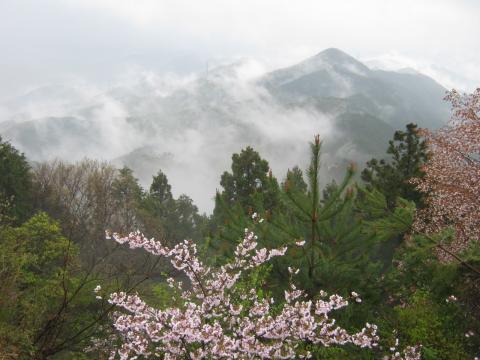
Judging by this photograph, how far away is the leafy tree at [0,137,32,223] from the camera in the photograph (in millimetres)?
24359

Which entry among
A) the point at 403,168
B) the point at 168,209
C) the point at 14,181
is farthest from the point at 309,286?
the point at 168,209

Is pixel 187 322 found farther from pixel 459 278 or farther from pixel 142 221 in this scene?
pixel 142 221

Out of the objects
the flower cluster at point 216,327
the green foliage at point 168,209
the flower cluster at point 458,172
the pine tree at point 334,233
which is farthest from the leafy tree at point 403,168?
the green foliage at point 168,209

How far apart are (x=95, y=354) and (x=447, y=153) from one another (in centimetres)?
1467

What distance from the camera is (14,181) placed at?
2494 cm

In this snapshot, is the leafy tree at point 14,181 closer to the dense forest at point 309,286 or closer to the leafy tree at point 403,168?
the dense forest at point 309,286

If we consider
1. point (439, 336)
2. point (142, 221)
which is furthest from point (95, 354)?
point (142, 221)

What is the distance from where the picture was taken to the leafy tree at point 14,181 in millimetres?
24359

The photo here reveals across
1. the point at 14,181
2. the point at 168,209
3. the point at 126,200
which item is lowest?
the point at 14,181

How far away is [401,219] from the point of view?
21.8ft

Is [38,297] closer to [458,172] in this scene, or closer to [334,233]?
[334,233]

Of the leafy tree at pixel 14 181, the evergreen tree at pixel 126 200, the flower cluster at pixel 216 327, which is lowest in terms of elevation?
the flower cluster at pixel 216 327

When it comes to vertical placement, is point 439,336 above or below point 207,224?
below

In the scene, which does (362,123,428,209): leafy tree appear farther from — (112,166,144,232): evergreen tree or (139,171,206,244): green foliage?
(139,171,206,244): green foliage
